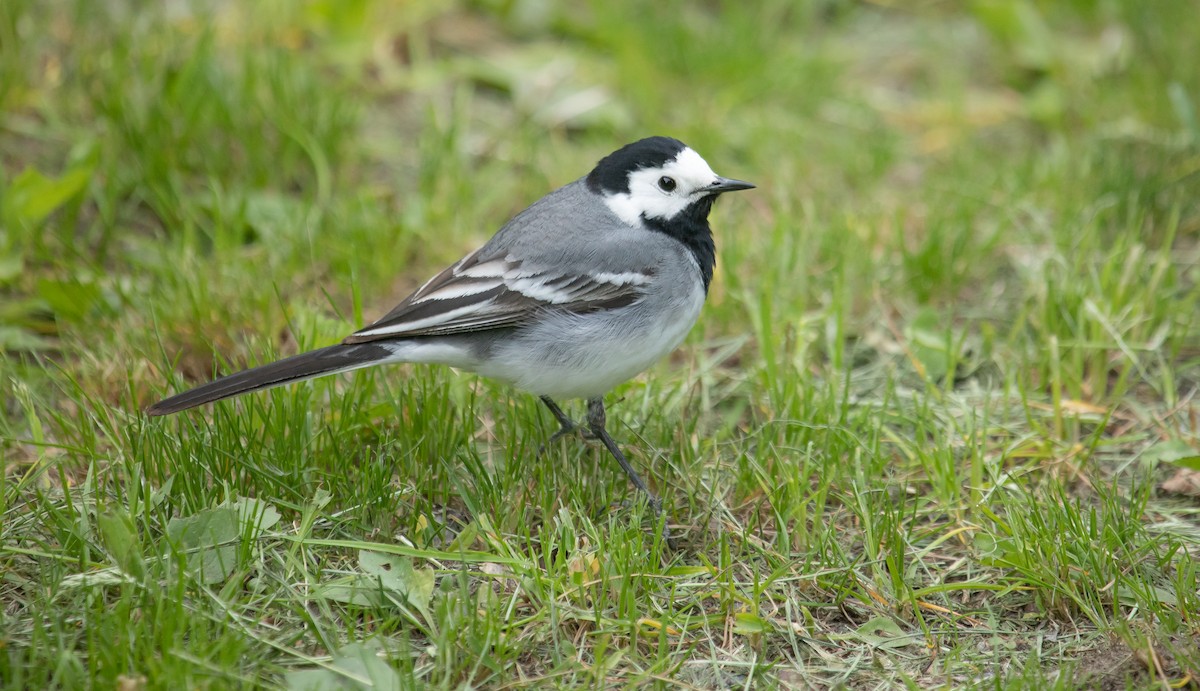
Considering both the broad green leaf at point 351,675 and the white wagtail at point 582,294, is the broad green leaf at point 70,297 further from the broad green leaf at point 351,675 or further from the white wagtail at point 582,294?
the broad green leaf at point 351,675

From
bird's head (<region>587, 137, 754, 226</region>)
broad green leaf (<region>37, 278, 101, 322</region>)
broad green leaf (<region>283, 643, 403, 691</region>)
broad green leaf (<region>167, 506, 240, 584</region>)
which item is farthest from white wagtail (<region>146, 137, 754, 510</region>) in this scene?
broad green leaf (<region>37, 278, 101, 322</region>)

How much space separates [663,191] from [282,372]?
159 centimetres

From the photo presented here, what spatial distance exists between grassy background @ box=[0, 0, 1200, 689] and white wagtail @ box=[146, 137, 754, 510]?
26 cm

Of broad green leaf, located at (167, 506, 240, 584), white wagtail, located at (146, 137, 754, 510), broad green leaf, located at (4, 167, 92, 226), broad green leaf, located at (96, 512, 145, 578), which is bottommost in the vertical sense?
broad green leaf, located at (167, 506, 240, 584)

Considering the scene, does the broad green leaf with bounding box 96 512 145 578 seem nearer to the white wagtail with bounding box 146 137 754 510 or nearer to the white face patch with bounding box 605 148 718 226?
the white wagtail with bounding box 146 137 754 510

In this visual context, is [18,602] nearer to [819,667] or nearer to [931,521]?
[819,667]

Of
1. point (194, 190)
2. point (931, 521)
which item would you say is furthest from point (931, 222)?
point (194, 190)

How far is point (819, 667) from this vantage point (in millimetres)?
3262

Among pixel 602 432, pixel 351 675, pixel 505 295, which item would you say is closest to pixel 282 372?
pixel 505 295

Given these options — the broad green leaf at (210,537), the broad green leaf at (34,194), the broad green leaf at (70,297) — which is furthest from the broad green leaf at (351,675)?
the broad green leaf at (34,194)

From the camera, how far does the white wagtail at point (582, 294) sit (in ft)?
12.8

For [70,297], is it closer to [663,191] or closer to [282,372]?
[282,372]

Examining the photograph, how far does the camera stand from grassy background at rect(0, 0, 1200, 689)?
325cm

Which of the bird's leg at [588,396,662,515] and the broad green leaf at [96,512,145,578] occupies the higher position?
the broad green leaf at [96,512,145,578]
